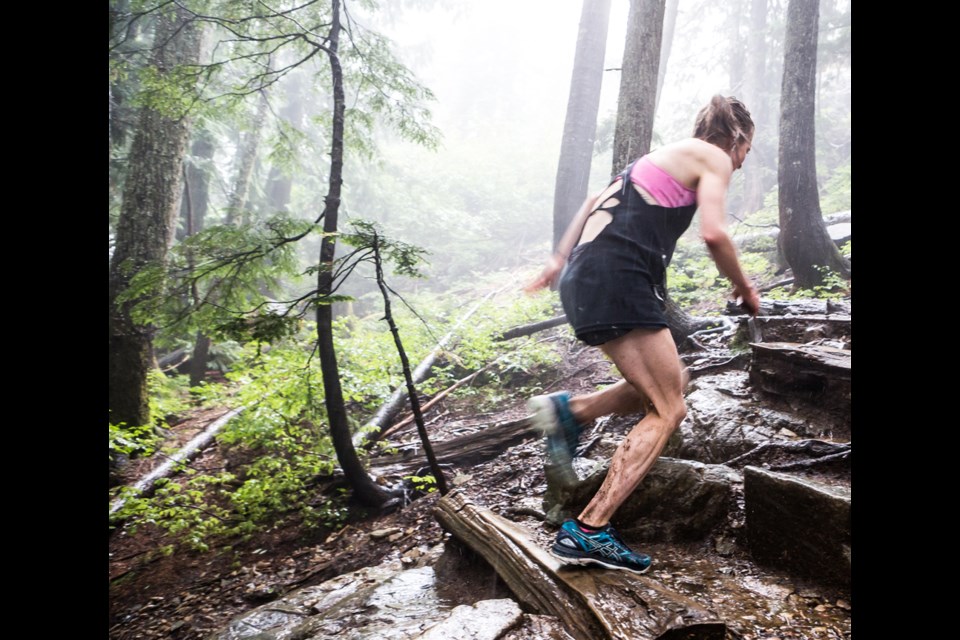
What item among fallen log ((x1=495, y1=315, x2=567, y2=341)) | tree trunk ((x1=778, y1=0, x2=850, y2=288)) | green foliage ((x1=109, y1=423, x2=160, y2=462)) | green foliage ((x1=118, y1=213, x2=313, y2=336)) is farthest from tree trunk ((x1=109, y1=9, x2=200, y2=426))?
tree trunk ((x1=778, y1=0, x2=850, y2=288))

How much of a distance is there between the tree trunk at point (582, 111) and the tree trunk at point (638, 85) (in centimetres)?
A: 384

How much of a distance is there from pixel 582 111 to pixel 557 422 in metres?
9.77

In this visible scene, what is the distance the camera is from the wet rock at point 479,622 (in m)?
1.97

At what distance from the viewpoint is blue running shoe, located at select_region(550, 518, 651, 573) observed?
2.29 m

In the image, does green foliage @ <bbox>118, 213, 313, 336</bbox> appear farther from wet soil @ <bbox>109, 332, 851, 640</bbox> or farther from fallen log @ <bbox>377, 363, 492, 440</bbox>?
fallen log @ <bbox>377, 363, 492, 440</bbox>

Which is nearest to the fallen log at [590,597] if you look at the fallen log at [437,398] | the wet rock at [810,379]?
the wet rock at [810,379]

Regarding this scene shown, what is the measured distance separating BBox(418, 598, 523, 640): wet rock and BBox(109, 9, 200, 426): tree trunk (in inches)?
236

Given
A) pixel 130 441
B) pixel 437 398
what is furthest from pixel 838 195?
pixel 130 441

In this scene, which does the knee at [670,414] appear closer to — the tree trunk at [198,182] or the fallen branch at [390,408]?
the fallen branch at [390,408]

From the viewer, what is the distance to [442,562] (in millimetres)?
3287

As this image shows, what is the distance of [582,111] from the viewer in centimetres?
1077
